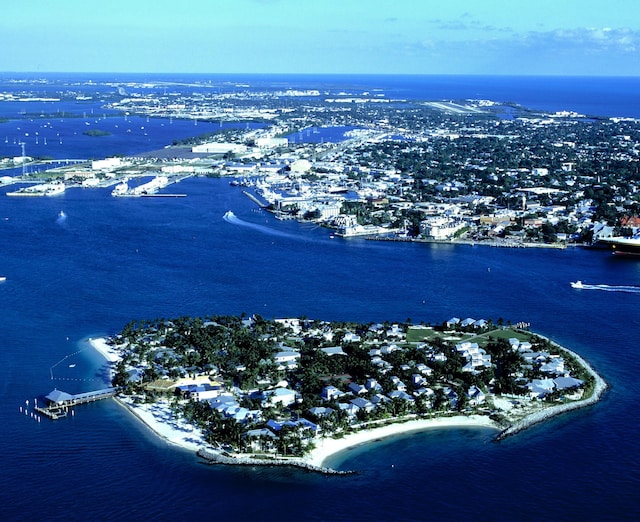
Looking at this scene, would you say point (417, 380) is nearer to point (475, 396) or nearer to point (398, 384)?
point (398, 384)

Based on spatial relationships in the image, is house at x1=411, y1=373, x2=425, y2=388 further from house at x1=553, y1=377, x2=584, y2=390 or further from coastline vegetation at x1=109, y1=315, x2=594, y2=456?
house at x1=553, y1=377, x2=584, y2=390

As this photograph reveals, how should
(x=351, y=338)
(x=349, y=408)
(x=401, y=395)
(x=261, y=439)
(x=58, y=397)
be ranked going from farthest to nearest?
1. (x=351, y=338)
2. (x=401, y=395)
3. (x=58, y=397)
4. (x=349, y=408)
5. (x=261, y=439)

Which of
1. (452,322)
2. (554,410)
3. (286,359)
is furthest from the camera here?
(452,322)

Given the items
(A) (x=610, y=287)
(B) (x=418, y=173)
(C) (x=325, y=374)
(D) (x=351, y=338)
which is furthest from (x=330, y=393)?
(B) (x=418, y=173)

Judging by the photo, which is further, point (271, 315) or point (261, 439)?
point (271, 315)

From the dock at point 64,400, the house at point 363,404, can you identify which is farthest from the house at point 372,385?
the dock at point 64,400

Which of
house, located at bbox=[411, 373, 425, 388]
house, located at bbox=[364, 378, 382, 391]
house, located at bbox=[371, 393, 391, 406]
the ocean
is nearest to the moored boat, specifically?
the ocean
